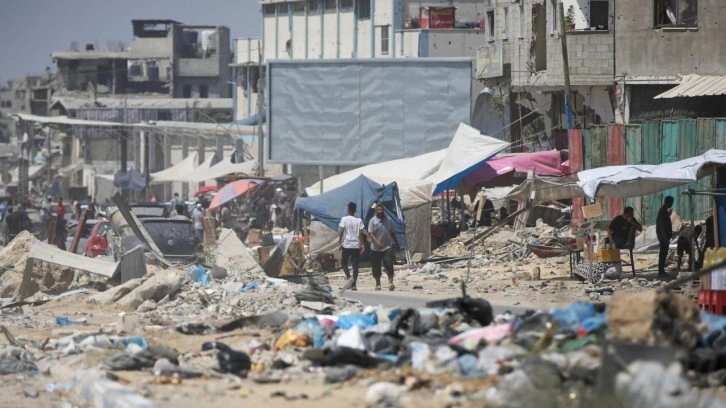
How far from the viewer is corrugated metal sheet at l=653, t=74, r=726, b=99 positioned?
29.4 meters

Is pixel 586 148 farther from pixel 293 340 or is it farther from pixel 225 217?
pixel 293 340

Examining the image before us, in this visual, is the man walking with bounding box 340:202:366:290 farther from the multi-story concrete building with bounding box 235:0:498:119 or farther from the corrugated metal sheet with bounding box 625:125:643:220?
the multi-story concrete building with bounding box 235:0:498:119

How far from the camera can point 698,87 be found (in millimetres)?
30406

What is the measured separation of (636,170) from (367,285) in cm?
513

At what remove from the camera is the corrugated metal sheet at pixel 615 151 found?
98.0 ft

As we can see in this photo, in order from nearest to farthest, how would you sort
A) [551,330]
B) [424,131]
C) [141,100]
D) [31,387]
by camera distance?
1. [551,330]
2. [31,387]
3. [424,131]
4. [141,100]

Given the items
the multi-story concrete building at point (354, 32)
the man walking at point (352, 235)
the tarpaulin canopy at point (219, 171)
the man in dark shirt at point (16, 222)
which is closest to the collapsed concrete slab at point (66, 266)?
the man walking at point (352, 235)

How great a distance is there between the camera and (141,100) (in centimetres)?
9188

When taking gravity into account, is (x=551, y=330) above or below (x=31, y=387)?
above

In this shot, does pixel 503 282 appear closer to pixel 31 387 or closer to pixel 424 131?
pixel 31 387

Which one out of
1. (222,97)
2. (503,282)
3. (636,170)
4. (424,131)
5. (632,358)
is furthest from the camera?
(222,97)

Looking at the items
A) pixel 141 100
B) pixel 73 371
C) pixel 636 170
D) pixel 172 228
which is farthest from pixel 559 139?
pixel 141 100

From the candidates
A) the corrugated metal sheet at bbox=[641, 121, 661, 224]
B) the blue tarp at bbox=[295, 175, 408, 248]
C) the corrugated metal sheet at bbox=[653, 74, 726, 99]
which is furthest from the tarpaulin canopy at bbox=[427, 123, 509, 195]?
the corrugated metal sheet at bbox=[653, 74, 726, 99]

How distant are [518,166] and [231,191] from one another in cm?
1494
